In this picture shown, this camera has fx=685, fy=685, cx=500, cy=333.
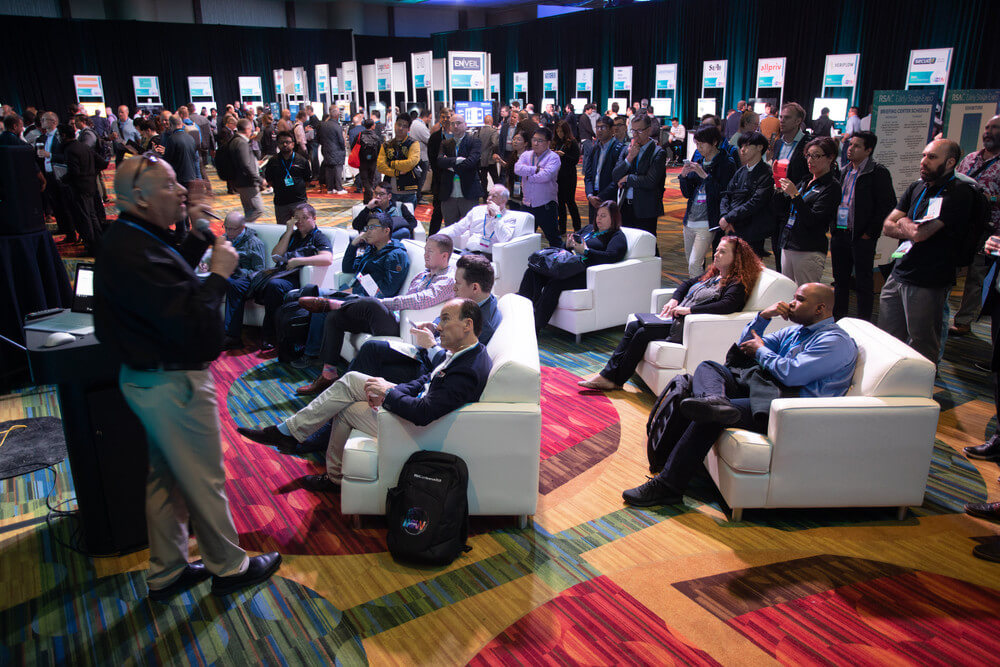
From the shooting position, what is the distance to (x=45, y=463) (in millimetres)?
3754

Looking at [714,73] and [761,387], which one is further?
[714,73]

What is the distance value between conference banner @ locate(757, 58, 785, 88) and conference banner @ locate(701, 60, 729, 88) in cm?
92

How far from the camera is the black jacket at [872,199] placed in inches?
194

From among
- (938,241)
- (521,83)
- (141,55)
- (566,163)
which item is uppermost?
(141,55)

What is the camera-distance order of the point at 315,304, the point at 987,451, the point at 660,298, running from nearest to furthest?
the point at 987,451 → the point at 315,304 → the point at 660,298

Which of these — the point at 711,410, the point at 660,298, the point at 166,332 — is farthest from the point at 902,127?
the point at 166,332

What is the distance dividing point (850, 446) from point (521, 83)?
22712mm

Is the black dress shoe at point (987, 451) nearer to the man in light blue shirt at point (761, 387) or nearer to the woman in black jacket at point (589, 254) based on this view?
the man in light blue shirt at point (761, 387)

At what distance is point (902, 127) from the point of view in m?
6.11

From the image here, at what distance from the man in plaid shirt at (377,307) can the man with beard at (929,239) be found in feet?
9.58

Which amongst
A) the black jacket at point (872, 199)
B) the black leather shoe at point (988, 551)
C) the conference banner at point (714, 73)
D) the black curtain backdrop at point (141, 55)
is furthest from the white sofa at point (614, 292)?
the black curtain backdrop at point (141, 55)

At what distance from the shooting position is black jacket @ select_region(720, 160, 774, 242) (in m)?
5.45

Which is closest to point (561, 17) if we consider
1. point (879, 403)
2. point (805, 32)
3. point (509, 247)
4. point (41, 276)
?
point (805, 32)

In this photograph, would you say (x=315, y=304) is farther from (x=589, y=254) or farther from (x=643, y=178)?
(x=643, y=178)
